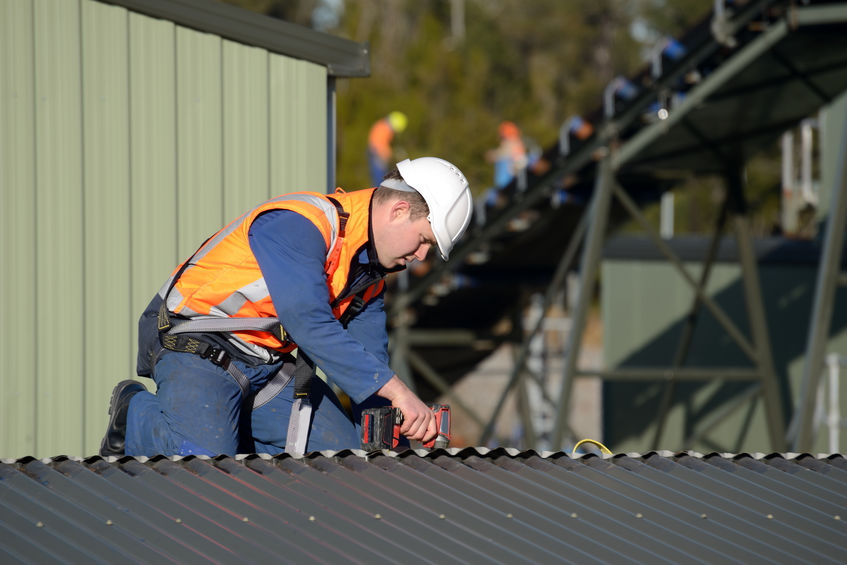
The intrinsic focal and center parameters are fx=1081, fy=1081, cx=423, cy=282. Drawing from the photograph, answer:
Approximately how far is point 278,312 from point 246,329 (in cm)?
42

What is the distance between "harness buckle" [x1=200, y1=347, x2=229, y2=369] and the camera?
15.0ft

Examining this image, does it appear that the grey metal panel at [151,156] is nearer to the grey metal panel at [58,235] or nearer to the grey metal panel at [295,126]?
the grey metal panel at [58,235]

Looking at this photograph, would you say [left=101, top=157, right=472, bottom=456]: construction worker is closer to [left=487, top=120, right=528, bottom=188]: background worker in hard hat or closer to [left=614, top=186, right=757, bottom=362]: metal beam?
[left=614, top=186, right=757, bottom=362]: metal beam

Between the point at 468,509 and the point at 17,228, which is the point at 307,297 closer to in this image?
the point at 468,509

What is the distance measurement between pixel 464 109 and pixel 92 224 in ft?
91.1

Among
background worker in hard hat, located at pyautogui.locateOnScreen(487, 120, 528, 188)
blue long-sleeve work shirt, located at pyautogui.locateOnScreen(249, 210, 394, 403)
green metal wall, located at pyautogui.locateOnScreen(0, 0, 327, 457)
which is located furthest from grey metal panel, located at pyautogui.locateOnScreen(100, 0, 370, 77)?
background worker in hard hat, located at pyautogui.locateOnScreen(487, 120, 528, 188)

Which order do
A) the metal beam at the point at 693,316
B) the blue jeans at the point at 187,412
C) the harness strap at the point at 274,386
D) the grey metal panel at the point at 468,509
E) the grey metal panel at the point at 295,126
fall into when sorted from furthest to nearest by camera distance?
the metal beam at the point at 693,316, the grey metal panel at the point at 295,126, the harness strap at the point at 274,386, the blue jeans at the point at 187,412, the grey metal panel at the point at 468,509

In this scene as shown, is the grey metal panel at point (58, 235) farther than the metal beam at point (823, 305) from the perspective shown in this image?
No

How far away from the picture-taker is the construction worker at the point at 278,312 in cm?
428

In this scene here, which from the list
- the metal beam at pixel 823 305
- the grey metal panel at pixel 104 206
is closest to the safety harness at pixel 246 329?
the grey metal panel at pixel 104 206

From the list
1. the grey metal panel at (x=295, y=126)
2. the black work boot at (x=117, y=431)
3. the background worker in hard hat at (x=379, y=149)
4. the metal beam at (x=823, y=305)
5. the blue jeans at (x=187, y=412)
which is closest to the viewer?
the blue jeans at (x=187, y=412)

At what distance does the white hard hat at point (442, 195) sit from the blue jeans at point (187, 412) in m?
1.06

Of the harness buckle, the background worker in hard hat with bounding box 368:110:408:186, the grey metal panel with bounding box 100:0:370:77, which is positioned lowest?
the harness buckle

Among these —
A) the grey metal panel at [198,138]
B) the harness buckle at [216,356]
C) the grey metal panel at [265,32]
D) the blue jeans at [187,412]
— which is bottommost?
the blue jeans at [187,412]
